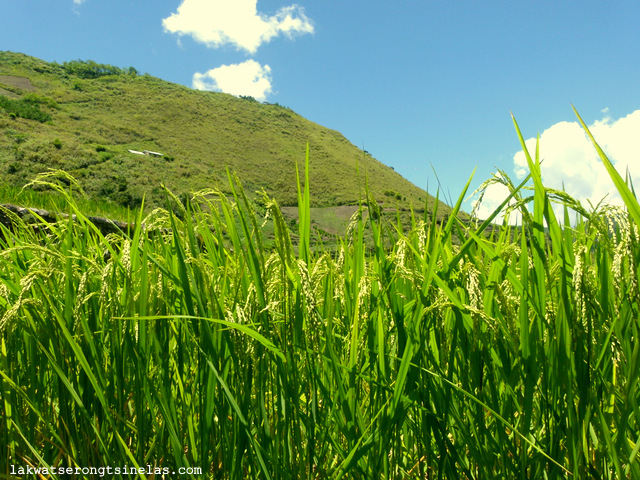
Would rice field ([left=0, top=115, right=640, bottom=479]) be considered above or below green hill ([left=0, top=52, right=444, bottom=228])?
below

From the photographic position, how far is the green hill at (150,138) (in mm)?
30266

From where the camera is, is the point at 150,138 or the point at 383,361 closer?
the point at 383,361

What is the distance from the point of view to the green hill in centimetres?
3027

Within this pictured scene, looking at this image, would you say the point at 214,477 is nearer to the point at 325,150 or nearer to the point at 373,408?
the point at 373,408

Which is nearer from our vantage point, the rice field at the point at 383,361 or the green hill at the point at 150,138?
the rice field at the point at 383,361

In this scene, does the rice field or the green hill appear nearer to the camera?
the rice field

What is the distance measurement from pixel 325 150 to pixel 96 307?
72712mm

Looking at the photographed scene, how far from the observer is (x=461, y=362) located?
39.3 inches

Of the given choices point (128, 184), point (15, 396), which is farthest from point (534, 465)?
point (128, 184)

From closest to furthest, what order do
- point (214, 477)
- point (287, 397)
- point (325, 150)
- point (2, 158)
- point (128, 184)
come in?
point (287, 397)
point (214, 477)
point (2, 158)
point (128, 184)
point (325, 150)

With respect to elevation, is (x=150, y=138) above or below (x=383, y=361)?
above

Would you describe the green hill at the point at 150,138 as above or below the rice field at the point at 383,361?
above

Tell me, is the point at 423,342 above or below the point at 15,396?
above

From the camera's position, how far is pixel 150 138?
5231 cm
